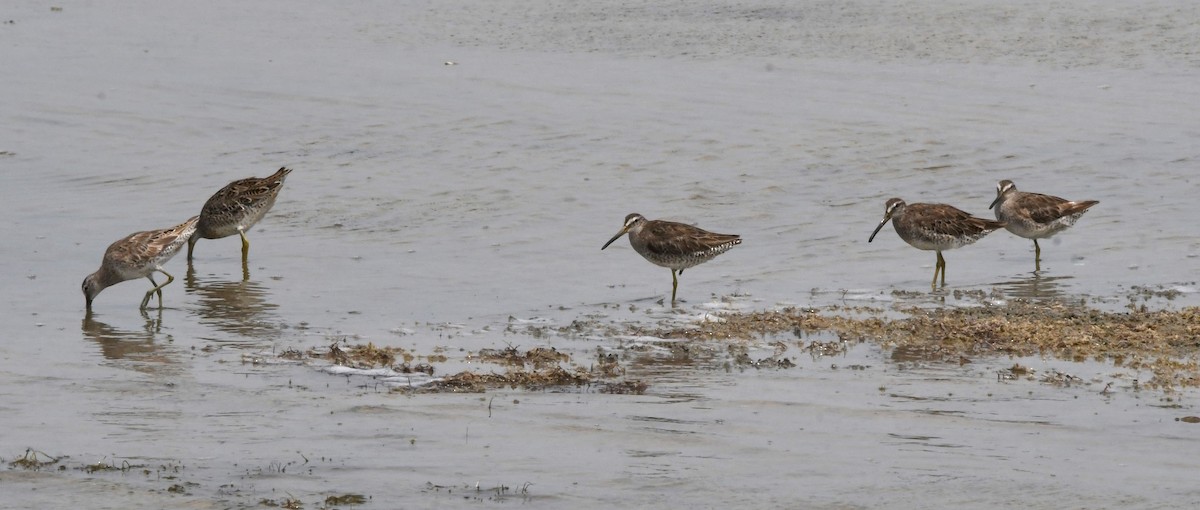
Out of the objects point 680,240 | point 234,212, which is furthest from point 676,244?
point 234,212

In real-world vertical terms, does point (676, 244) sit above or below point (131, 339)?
above

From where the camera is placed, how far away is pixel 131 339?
11.6 metres

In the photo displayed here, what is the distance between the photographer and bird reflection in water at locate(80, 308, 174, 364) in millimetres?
10898

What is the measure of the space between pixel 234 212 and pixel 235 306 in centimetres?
296

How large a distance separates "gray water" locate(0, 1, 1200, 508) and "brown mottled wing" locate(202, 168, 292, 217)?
56 cm

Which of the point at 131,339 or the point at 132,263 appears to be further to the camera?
the point at 132,263

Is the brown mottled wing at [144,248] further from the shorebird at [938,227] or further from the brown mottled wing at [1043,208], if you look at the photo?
the brown mottled wing at [1043,208]

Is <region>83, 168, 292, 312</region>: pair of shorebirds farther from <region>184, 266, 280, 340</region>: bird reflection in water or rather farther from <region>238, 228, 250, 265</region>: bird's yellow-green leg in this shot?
<region>184, 266, 280, 340</region>: bird reflection in water

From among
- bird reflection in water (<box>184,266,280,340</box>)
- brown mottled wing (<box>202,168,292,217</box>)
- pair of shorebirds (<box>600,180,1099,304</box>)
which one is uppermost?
brown mottled wing (<box>202,168,292,217</box>)

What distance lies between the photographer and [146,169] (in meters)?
19.9

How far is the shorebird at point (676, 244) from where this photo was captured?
13.5 metres

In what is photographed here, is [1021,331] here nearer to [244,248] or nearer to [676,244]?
[676,244]

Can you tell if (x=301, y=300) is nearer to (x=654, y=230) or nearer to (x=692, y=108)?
(x=654, y=230)

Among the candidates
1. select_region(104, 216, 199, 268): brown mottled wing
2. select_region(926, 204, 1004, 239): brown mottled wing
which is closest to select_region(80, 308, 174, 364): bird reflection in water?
select_region(104, 216, 199, 268): brown mottled wing
